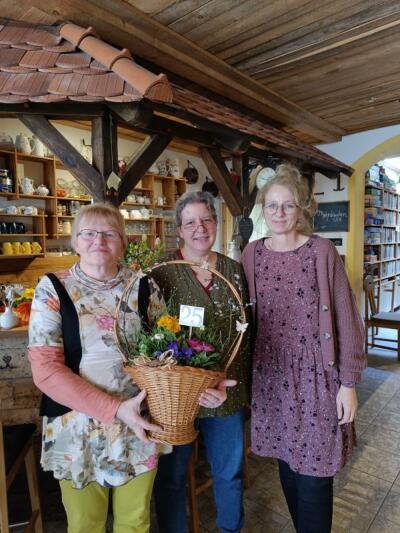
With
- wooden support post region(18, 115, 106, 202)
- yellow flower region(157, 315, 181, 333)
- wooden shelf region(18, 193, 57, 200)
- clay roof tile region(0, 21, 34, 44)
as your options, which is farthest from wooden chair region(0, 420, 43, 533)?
wooden shelf region(18, 193, 57, 200)

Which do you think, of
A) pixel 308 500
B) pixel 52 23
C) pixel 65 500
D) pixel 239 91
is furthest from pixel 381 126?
pixel 65 500

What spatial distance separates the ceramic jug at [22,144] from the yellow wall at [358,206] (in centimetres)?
385

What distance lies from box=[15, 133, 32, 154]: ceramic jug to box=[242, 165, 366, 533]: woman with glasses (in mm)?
3489

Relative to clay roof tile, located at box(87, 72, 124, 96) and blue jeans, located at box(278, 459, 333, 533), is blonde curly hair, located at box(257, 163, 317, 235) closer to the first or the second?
clay roof tile, located at box(87, 72, 124, 96)

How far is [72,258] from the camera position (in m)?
4.19

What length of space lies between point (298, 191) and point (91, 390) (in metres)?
0.95

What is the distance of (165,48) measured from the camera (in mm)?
2127

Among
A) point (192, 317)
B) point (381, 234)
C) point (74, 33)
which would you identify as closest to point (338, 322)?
point (192, 317)

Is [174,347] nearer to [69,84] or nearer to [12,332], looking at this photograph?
[12,332]

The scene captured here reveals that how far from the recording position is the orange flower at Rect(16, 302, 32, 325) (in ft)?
6.01

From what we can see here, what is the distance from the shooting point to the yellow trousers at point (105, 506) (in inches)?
42.5

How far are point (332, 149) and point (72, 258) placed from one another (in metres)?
3.53

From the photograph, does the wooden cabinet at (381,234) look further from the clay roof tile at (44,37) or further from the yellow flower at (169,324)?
the yellow flower at (169,324)

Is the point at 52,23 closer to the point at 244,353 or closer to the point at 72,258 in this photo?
the point at 244,353
